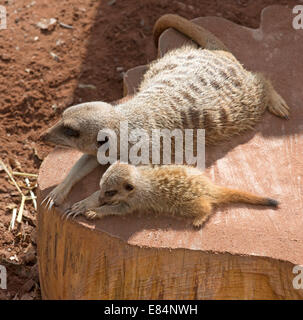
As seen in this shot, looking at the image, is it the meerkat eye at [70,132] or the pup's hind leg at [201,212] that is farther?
the meerkat eye at [70,132]

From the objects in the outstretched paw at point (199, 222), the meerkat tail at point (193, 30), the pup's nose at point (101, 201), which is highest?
the meerkat tail at point (193, 30)

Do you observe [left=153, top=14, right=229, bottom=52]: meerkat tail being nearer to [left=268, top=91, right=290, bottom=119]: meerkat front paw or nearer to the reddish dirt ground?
[left=268, top=91, right=290, bottom=119]: meerkat front paw

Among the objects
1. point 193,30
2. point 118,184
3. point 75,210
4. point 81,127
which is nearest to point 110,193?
point 118,184

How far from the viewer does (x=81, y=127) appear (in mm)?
2260

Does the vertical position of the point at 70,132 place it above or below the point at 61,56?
below

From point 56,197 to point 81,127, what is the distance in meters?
0.30

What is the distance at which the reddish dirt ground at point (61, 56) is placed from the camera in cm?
347

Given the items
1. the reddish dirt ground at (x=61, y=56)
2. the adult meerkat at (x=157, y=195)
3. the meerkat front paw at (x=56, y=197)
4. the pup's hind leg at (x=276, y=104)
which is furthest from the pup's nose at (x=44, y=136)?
the pup's hind leg at (x=276, y=104)

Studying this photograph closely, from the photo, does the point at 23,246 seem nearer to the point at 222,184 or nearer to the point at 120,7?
the point at 222,184

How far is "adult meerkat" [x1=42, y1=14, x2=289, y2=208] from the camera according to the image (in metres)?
2.28

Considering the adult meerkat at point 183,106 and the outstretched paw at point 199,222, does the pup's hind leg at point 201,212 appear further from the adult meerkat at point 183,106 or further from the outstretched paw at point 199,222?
the adult meerkat at point 183,106

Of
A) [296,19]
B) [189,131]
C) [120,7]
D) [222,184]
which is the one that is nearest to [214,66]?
[189,131]

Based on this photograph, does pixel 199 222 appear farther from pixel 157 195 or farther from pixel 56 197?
pixel 56 197

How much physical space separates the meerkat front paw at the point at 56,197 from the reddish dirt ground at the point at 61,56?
2.93 feet
